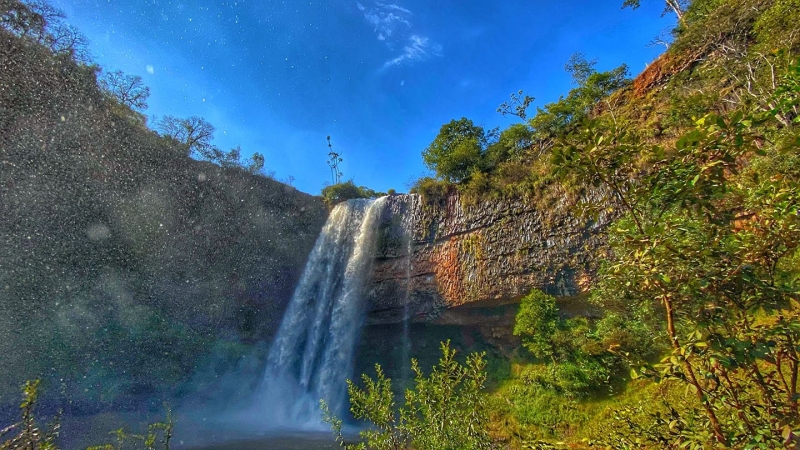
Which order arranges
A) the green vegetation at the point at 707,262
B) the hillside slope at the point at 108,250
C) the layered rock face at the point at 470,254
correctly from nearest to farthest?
the green vegetation at the point at 707,262, the hillside slope at the point at 108,250, the layered rock face at the point at 470,254

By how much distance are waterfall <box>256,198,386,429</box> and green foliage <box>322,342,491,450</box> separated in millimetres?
15509

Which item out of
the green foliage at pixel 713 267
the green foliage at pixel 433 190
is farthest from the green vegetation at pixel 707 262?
the green foliage at pixel 433 190

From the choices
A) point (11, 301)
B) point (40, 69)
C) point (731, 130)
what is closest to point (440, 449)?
point (731, 130)

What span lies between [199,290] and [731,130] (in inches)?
832

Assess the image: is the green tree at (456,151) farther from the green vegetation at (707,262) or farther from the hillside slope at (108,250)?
the green vegetation at (707,262)

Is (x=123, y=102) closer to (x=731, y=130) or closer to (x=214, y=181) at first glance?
(x=214, y=181)

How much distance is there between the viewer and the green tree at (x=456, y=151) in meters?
20.1

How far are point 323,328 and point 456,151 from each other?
1187 cm

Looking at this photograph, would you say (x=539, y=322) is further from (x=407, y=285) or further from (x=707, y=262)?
(x=707, y=262)

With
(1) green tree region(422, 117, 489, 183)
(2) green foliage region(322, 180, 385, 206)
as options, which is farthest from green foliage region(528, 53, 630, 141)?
(2) green foliage region(322, 180, 385, 206)

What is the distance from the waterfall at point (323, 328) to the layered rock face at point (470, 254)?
1018mm

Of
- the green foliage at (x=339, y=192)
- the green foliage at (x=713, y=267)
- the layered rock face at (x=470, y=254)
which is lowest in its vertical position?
the green foliage at (x=713, y=267)

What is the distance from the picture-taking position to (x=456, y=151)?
66.0 ft

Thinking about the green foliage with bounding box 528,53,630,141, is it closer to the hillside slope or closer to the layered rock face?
the layered rock face
